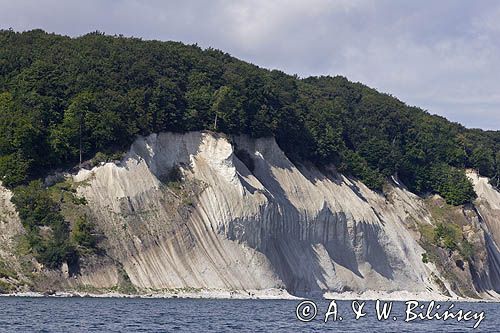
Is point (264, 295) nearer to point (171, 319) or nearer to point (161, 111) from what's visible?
point (161, 111)

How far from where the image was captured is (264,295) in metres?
93.9

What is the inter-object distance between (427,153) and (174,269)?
55893 mm

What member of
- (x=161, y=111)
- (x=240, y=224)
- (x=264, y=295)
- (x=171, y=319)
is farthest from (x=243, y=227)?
(x=171, y=319)

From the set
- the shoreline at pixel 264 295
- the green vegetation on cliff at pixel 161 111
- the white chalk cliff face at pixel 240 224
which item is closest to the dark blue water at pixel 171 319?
the shoreline at pixel 264 295

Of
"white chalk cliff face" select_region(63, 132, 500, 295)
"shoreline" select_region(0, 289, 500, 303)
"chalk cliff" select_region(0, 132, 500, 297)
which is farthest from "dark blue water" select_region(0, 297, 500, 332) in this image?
"white chalk cliff face" select_region(63, 132, 500, 295)

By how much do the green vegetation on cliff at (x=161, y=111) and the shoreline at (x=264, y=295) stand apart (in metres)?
11.9

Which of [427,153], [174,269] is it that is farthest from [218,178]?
[427,153]

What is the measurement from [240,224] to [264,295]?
6.24 m

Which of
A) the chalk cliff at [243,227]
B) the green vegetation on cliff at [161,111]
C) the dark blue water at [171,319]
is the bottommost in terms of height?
the dark blue water at [171,319]

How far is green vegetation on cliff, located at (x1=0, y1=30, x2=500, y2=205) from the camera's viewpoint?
92.9 m

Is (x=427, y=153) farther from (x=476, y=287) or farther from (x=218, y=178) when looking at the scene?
(x=218, y=178)

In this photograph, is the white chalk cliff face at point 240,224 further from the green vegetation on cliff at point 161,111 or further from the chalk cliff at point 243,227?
the green vegetation on cliff at point 161,111

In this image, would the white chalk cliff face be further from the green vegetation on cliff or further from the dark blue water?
the dark blue water

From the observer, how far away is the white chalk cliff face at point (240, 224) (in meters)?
89.7
